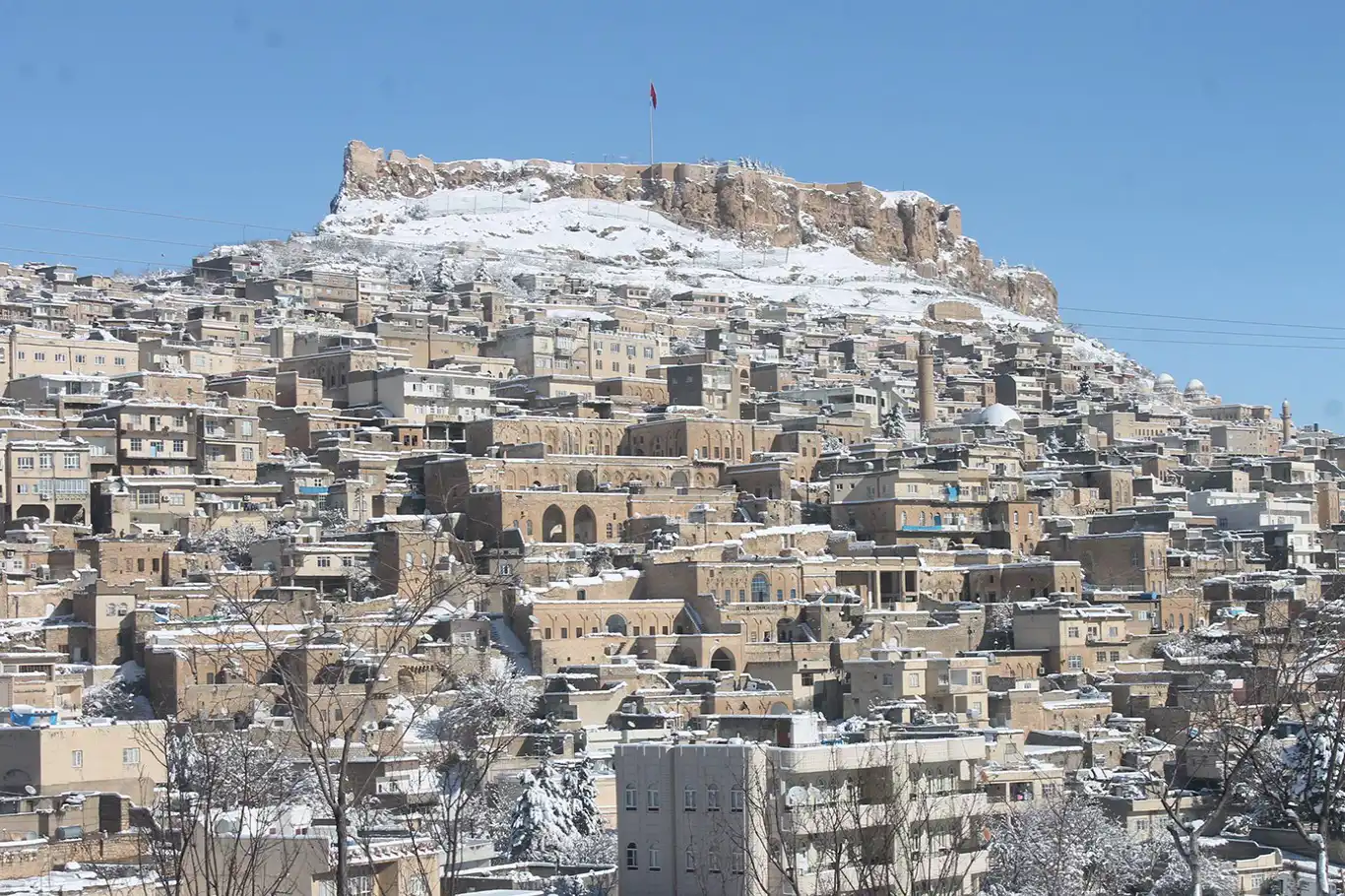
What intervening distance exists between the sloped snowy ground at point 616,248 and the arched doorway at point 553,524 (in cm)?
5524

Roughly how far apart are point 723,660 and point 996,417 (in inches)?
1276

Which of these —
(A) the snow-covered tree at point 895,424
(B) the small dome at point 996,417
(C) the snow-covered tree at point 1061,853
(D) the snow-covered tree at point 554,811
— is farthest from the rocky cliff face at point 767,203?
(C) the snow-covered tree at point 1061,853

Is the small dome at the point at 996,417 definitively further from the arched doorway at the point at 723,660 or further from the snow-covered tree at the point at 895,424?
the arched doorway at the point at 723,660

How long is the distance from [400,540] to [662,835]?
24865mm

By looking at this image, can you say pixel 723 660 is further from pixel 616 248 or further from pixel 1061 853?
pixel 616 248

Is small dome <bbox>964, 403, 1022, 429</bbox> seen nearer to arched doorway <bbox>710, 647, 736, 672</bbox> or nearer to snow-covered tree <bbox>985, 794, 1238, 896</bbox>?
arched doorway <bbox>710, 647, 736, 672</bbox>

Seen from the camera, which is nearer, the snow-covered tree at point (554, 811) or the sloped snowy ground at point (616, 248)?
the snow-covered tree at point (554, 811)

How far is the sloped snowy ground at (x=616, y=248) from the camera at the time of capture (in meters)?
114

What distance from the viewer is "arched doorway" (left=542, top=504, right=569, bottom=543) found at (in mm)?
54844

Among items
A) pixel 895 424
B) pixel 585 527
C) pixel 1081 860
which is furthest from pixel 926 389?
pixel 1081 860

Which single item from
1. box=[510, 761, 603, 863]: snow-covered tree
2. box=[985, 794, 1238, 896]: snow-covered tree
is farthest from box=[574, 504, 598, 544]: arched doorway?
box=[985, 794, 1238, 896]: snow-covered tree

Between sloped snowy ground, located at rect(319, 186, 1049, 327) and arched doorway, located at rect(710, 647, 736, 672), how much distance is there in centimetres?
6209

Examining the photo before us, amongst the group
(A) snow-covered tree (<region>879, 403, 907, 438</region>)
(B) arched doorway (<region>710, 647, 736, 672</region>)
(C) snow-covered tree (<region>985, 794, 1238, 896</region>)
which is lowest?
(C) snow-covered tree (<region>985, 794, 1238, 896</region>)

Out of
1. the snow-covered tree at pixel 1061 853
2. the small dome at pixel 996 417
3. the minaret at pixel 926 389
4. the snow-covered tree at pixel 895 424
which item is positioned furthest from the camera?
the minaret at pixel 926 389
